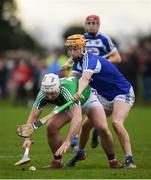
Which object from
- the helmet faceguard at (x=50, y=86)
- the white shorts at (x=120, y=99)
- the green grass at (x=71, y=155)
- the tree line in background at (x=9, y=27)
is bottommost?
the tree line in background at (x=9, y=27)

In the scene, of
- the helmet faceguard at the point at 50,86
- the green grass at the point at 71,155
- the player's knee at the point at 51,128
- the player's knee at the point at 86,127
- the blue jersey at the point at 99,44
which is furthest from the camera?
the blue jersey at the point at 99,44

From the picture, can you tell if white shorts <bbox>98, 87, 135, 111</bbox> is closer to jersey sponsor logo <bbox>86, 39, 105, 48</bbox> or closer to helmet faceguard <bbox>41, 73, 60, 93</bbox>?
helmet faceguard <bbox>41, 73, 60, 93</bbox>

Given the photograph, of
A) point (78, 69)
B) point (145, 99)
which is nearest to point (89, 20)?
point (78, 69)

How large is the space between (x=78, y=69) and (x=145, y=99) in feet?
77.6

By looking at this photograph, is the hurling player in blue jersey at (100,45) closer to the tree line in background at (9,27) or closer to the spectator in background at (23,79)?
the spectator in background at (23,79)

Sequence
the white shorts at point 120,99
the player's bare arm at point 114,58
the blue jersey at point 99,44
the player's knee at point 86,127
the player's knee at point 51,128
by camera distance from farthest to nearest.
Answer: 1. the blue jersey at point 99,44
2. the player's bare arm at point 114,58
3. the player's knee at point 86,127
4. the white shorts at point 120,99
5. the player's knee at point 51,128

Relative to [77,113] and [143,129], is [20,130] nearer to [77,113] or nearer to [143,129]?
[77,113]

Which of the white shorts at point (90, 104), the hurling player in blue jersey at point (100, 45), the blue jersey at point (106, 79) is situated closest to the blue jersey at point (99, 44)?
the hurling player in blue jersey at point (100, 45)

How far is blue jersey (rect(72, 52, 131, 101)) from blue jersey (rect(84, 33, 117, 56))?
253 cm

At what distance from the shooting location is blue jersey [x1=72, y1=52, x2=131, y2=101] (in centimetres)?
1340

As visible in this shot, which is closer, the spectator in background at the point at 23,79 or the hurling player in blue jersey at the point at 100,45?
the hurling player in blue jersey at the point at 100,45

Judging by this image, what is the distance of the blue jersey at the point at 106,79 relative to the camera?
1340 centimetres

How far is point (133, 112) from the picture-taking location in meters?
32.2

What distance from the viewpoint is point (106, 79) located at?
13633 millimetres
